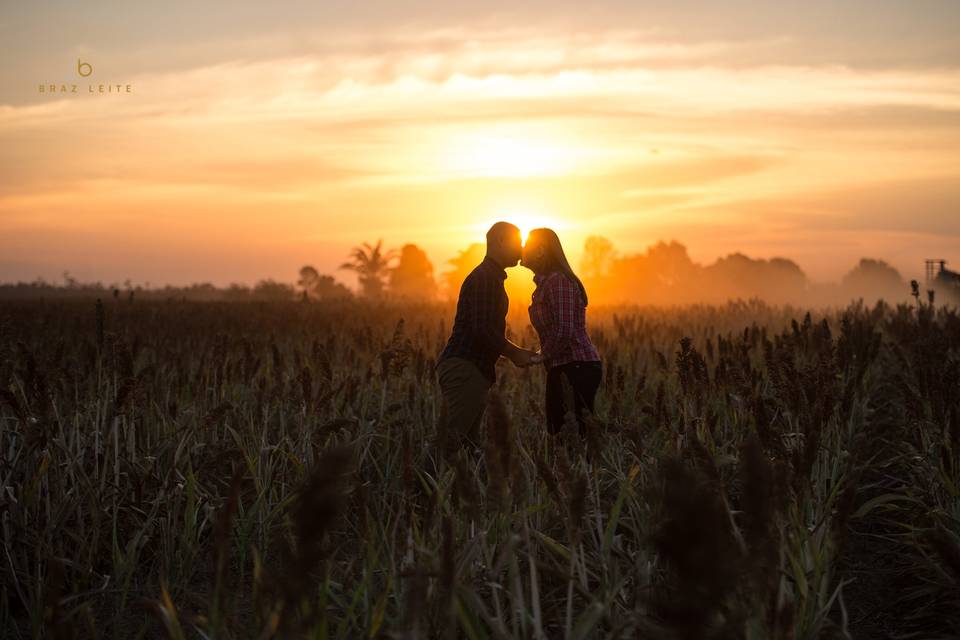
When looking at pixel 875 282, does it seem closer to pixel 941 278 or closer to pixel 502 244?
pixel 941 278

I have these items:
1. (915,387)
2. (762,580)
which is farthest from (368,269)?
(762,580)

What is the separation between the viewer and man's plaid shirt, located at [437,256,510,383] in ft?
18.9

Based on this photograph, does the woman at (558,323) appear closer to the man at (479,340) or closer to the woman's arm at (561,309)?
the woman's arm at (561,309)

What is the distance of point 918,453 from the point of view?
16.5 ft

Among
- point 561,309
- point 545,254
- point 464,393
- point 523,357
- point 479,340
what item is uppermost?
point 545,254

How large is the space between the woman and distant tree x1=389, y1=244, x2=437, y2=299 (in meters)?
78.6

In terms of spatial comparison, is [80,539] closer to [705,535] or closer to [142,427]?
[142,427]

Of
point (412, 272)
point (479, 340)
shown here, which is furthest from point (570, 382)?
point (412, 272)

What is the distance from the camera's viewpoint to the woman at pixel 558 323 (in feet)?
19.6

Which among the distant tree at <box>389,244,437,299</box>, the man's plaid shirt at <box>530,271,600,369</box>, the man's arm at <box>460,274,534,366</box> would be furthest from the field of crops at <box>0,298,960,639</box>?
the distant tree at <box>389,244,437,299</box>

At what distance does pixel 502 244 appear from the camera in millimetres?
5836

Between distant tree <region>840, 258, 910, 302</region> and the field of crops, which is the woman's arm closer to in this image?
the field of crops

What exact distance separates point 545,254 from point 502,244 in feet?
1.40

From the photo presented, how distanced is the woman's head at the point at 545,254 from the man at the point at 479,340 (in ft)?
0.73
